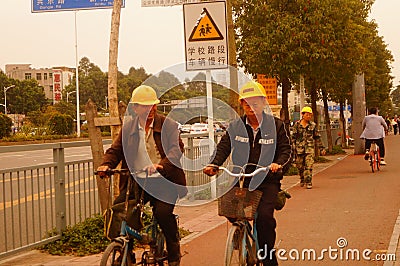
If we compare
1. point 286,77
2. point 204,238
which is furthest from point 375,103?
point 204,238

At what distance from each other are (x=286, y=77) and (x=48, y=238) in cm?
1363

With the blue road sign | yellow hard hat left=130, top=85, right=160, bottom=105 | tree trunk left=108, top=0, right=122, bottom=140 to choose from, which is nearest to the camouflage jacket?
the blue road sign

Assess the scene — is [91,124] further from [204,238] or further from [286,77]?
[286,77]

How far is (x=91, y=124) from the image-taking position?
8352 mm

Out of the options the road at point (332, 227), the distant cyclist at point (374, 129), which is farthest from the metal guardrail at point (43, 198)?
the distant cyclist at point (374, 129)

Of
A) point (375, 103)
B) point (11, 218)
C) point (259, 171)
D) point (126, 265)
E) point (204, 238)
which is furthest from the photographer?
point (375, 103)

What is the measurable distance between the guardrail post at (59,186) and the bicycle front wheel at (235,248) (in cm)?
334

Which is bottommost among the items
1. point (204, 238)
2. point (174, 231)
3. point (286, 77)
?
point (204, 238)

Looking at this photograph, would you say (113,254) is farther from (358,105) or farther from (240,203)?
(358,105)

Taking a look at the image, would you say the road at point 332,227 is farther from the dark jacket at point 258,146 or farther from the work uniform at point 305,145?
the dark jacket at point 258,146

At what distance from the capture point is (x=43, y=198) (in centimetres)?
810

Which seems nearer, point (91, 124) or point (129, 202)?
point (129, 202)

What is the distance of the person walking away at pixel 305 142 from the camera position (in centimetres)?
1476

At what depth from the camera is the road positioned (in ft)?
24.7
